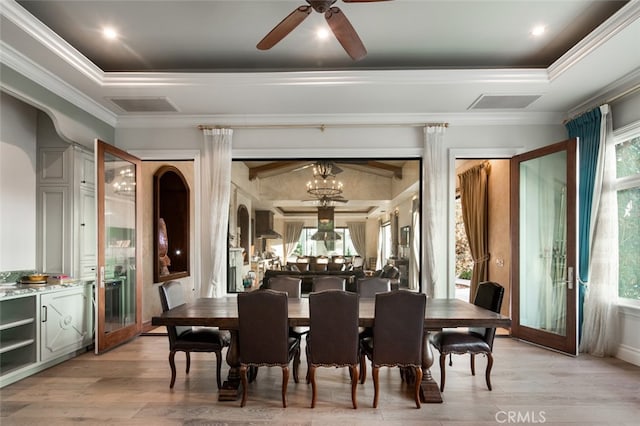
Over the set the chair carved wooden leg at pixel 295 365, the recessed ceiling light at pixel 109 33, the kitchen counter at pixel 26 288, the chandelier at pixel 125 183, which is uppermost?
the recessed ceiling light at pixel 109 33

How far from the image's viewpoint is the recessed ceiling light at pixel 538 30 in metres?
3.44

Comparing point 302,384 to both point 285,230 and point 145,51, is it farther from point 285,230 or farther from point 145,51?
point 145,51

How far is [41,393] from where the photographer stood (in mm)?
3258

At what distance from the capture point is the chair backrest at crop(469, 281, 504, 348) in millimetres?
3414

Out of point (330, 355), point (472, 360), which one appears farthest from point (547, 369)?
point (330, 355)

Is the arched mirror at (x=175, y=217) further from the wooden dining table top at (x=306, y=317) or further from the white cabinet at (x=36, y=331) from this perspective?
the wooden dining table top at (x=306, y=317)

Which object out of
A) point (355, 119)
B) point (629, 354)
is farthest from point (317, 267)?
point (629, 354)

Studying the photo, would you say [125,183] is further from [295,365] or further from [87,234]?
[295,365]

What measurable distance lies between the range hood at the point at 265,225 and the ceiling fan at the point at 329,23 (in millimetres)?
3298

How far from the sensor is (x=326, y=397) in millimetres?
Answer: 3174

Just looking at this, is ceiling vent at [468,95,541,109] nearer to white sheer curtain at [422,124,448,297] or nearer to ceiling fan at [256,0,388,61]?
white sheer curtain at [422,124,448,297]

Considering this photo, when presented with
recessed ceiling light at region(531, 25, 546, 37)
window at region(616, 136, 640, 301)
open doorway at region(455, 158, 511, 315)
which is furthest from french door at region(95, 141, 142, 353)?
window at region(616, 136, 640, 301)

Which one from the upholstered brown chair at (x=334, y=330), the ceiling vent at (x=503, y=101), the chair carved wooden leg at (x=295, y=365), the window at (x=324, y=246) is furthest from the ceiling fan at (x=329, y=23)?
the window at (x=324, y=246)

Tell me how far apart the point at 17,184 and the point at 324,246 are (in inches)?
154
